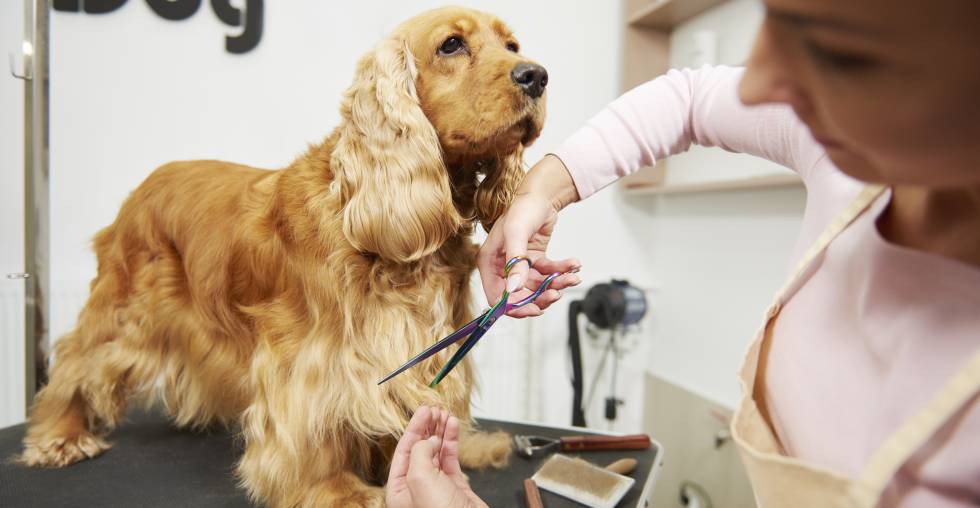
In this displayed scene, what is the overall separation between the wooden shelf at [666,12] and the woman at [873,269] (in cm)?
158

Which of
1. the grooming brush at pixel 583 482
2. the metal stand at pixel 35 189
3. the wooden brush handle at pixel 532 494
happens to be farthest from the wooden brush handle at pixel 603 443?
the metal stand at pixel 35 189

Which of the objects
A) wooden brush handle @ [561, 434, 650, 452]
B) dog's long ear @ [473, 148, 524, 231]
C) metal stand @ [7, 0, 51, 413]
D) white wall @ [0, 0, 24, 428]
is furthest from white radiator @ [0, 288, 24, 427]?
wooden brush handle @ [561, 434, 650, 452]

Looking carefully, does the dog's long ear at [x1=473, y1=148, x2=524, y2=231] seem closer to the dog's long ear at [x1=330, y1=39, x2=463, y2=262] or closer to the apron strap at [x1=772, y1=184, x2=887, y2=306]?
the dog's long ear at [x1=330, y1=39, x2=463, y2=262]

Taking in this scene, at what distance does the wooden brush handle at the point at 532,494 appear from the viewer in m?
1.04

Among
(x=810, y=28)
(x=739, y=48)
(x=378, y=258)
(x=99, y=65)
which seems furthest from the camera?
(x=739, y=48)

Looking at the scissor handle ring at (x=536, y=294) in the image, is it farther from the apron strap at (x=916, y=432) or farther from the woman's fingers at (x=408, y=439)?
the apron strap at (x=916, y=432)

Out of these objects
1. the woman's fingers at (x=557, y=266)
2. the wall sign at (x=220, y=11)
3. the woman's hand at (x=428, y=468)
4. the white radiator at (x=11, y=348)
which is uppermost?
the wall sign at (x=220, y=11)

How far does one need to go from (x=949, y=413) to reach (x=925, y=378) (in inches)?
1.7

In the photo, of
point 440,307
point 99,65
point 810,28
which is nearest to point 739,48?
point 440,307

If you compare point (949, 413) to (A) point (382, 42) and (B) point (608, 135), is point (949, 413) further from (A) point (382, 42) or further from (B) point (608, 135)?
(A) point (382, 42)

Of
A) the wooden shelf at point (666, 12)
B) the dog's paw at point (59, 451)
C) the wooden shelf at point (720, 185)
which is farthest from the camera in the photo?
the wooden shelf at point (666, 12)

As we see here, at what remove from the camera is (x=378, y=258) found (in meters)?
0.98

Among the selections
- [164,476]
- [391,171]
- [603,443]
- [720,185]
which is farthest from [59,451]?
[720,185]

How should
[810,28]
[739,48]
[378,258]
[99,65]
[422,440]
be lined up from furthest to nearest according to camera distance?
[739,48], [99,65], [378,258], [422,440], [810,28]
